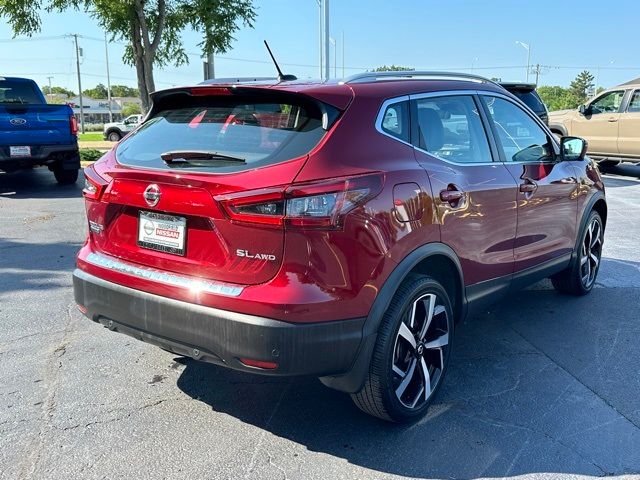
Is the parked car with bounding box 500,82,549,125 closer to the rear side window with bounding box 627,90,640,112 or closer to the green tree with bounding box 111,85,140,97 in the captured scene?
the rear side window with bounding box 627,90,640,112

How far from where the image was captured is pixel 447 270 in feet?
11.6

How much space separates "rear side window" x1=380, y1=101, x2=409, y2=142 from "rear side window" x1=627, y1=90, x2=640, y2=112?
40.1 feet

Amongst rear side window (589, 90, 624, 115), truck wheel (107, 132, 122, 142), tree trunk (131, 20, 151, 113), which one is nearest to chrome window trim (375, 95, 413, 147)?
rear side window (589, 90, 624, 115)

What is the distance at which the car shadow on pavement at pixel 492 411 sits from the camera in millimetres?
2895

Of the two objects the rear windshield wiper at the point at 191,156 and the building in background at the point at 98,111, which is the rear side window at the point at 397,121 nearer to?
the rear windshield wiper at the point at 191,156

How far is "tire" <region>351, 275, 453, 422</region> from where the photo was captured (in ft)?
9.63

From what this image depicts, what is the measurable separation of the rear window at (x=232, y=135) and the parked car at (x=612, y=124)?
41.1 feet

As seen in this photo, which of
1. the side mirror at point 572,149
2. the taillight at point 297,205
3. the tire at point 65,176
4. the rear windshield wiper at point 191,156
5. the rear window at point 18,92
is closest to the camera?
the taillight at point 297,205

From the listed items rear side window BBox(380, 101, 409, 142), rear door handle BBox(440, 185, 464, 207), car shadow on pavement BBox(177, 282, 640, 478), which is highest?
rear side window BBox(380, 101, 409, 142)

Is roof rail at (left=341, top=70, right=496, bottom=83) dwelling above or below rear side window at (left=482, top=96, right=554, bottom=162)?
above

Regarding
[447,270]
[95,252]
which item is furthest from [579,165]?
[95,252]

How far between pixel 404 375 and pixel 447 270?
2.33ft

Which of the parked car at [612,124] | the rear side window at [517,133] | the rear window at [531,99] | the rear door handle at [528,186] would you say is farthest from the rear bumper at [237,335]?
the parked car at [612,124]

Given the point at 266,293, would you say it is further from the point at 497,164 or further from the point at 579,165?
the point at 579,165
